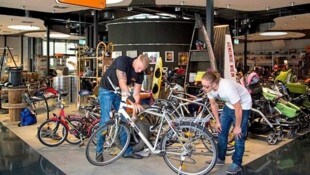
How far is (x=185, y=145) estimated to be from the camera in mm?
4223

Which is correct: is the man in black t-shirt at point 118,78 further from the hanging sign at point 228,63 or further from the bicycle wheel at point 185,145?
the hanging sign at point 228,63

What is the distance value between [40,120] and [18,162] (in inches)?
148

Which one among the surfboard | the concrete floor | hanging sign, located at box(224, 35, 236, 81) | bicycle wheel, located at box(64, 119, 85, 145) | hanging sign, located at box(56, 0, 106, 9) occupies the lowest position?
the concrete floor

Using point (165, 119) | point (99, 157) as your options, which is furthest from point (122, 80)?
point (99, 157)

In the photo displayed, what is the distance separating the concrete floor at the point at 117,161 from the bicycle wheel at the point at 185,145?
0.17 metres

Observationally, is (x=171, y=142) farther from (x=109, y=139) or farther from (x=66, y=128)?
(x=66, y=128)

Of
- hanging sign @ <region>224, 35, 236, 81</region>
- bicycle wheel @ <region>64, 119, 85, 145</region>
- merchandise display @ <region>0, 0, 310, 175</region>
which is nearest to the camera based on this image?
merchandise display @ <region>0, 0, 310, 175</region>

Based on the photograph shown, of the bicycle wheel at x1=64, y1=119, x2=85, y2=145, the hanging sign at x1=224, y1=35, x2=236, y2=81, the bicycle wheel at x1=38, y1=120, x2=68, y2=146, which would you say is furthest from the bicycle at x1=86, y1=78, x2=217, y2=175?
the hanging sign at x1=224, y1=35, x2=236, y2=81

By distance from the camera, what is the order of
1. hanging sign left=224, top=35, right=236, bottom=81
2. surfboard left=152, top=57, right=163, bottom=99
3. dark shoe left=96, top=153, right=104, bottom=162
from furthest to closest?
hanging sign left=224, top=35, right=236, bottom=81 → surfboard left=152, top=57, right=163, bottom=99 → dark shoe left=96, top=153, right=104, bottom=162

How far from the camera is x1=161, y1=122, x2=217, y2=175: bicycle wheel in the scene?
13.7 feet

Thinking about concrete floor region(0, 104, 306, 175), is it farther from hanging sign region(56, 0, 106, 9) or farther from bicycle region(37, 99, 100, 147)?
hanging sign region(56, 0, 106, 9)

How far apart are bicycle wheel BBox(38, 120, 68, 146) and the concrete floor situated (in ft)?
0.36

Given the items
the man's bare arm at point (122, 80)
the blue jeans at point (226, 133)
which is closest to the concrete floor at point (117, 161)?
the blue jeans at point (226, 133)

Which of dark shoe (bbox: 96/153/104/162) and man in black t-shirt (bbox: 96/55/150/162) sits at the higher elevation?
man in black t-shirt (bbox: 96/55/150/162)
